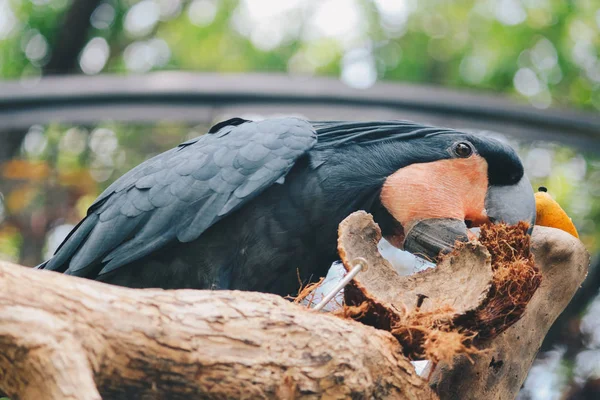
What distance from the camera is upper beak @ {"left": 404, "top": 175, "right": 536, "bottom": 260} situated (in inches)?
118

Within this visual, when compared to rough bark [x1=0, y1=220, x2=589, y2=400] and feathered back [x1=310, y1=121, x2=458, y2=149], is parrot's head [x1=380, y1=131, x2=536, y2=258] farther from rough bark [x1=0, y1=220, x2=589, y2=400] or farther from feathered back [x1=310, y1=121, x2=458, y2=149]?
rough bark [x1=0, y1=220, x2=589, y2=400]

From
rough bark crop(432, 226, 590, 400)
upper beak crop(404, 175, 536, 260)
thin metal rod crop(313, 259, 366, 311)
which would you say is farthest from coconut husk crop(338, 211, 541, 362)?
upper beak crop(404, 175, 536, 260)

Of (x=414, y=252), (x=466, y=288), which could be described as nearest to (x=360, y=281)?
(x=466, y=288)

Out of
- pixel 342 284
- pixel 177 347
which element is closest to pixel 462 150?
pixel 342 284

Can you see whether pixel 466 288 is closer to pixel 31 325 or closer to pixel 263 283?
pixel 263 283

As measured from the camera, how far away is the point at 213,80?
5461 mm

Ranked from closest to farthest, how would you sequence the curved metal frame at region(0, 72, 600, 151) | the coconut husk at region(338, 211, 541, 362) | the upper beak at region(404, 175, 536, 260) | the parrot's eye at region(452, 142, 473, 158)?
the coconut husk at region(338, 211, 541, 362) → the upper beak at region(404, 175, 536, 260) → the parrot's eye at region(452, 142, 473, 158) → the curved metal frame at region(0, 72, 600, 151)

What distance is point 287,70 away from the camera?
9273 millimetres

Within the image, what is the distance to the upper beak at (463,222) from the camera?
2986mm

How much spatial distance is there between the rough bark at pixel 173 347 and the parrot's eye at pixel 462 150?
1.12 meters

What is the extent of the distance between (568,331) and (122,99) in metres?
3.61

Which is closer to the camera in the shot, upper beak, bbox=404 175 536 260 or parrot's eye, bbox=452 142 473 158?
upper beak, bbox=404 175 536 260

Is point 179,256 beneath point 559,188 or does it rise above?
above

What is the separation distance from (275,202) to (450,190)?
0.72 metres
